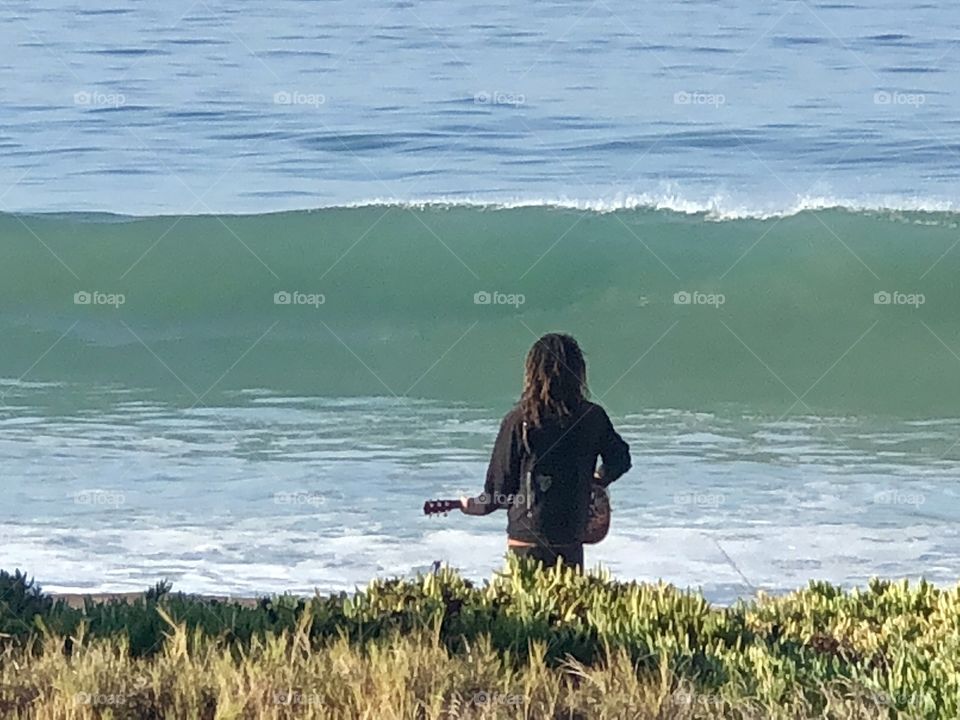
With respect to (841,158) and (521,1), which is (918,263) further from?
(521,1)

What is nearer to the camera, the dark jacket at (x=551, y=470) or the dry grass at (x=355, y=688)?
the dry grass at (x=355, y=688)

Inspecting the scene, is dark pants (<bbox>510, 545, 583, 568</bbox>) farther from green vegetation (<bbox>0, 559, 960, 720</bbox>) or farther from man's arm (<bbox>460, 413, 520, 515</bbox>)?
green vegetation (<bbox>0, 559, 960, 720</bbox>)

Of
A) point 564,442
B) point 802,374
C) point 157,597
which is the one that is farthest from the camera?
point 802,374

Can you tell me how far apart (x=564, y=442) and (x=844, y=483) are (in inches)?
268

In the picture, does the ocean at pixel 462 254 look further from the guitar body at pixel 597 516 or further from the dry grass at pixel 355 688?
the dry grass at pixel 355 688

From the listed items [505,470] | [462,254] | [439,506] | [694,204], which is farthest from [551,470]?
[694,204]

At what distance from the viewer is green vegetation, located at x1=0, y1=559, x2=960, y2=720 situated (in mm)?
Answer: 4652

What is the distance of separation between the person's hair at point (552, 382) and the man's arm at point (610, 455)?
161 mm

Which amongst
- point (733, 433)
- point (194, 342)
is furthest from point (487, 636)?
point (194, 342)

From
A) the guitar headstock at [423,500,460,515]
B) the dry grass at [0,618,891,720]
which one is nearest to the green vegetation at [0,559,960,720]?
the dry grass at [0,618,891,720]

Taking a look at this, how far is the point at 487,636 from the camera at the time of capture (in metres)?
5.31

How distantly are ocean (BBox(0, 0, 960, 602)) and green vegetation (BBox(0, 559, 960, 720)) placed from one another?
565 centimetres

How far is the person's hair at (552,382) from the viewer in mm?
6910

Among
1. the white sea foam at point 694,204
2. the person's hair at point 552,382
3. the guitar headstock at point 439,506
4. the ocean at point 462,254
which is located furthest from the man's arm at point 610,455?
the white sea foam at point 694,204
